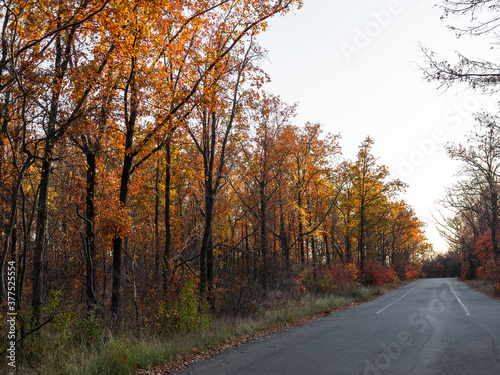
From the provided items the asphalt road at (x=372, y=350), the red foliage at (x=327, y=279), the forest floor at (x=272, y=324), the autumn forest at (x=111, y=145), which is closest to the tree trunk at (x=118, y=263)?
the autumn forest at (x=111, y=145)

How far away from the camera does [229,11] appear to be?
14.5 meters

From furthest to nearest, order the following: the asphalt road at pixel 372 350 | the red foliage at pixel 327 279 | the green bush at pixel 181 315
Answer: the red foliage at pixel 327 279
the green bush at pixel 181 315
the asphalt road at pixel 372 350

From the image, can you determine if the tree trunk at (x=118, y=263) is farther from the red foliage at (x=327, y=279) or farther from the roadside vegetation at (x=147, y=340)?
the red foliage at (x=327, y=279)

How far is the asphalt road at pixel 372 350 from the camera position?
6.81 m

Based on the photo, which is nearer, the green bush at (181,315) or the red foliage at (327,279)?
the green bush at (181,315)

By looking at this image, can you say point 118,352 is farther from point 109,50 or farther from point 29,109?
point 109,50

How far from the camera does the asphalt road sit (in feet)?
22.3

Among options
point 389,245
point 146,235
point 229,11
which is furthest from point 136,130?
point 389,245

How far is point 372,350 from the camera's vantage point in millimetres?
8289

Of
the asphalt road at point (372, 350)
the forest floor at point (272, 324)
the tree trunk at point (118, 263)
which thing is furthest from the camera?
the tree trunk at point (118, 263)

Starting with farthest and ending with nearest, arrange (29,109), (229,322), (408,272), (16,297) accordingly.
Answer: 1. (408,272)
2. (229,322)
3. (29,109)
4. (16,297)

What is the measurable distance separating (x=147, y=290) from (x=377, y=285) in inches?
1055

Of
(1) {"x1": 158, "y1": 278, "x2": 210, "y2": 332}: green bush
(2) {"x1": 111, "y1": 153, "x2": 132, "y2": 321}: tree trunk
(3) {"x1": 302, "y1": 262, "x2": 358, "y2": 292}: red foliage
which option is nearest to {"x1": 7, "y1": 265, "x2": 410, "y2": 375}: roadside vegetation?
(1) {"x1": 158, "y1": 278, "x2": 210, "y2": 332}: green bush

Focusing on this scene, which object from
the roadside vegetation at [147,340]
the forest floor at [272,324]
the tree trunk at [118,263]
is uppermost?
the tree trunk at [118,263]
